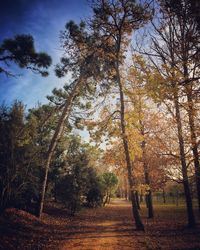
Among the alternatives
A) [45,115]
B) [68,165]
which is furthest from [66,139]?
[45,115]

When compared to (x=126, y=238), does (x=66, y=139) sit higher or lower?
higher

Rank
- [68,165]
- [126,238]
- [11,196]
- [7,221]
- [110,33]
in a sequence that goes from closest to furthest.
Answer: [126,238], [7,221], [11,196], [110,33], [68,165]

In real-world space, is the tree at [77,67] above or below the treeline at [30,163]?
above

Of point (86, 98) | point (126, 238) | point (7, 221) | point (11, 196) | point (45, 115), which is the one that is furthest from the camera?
point (86, 98)

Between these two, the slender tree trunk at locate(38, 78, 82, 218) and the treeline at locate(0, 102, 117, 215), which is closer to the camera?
the treeline at locate(0, 102, 117, 215)

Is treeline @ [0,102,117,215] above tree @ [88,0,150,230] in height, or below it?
below

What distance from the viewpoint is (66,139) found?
25625mm

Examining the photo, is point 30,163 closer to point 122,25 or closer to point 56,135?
point 56,135

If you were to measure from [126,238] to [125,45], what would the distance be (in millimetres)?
12799

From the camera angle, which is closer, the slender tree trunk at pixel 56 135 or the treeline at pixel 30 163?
the treeline at pixel 30 163

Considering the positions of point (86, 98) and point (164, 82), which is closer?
point (164, 82)

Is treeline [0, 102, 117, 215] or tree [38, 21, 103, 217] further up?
tree [38, 21, 103, 217]

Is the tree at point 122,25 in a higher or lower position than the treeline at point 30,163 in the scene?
higher

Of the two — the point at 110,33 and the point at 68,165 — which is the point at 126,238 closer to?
the point at 110,33
